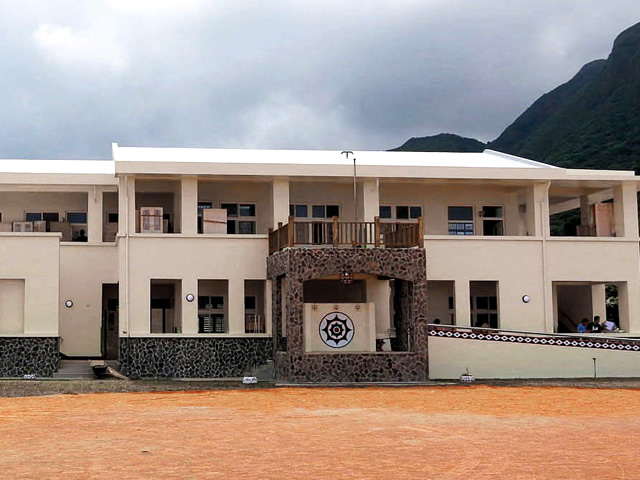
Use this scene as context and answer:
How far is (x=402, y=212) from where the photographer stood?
3016 cm

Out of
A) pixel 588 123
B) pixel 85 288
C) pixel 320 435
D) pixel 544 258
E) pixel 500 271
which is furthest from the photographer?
pixel 588 123

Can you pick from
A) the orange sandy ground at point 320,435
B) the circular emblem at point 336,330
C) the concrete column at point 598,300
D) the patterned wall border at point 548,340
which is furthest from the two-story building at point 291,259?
the orange sandy ground at point 320,435

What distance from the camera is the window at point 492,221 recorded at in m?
30.5

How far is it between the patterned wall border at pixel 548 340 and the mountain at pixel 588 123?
2822cm

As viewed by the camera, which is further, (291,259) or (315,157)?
(315,157)

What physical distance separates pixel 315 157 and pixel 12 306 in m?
10.7

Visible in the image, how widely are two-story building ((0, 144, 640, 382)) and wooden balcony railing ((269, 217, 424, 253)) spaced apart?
0.23 ft

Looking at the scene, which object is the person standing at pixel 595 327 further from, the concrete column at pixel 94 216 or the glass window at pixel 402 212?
the concrete column at pixel 94 216

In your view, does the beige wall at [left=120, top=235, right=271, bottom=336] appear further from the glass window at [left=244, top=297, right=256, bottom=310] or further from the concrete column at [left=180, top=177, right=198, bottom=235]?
the glass window at [left=244, top=297, right=256, bottom=310]

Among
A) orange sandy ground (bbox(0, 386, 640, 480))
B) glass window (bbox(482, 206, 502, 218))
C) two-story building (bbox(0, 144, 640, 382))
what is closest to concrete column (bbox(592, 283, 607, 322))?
two-story building (bbox(0, 144, 640, 382))

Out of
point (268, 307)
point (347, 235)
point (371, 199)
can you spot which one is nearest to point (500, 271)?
point (371, 199)

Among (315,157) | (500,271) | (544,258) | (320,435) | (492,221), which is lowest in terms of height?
(320,435)

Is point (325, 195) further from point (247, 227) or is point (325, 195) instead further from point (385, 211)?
point (247, 227)

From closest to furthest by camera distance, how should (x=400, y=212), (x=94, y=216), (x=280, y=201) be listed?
(x=280, y=201) < (x=94, y=216) < (x=400, y=212)
